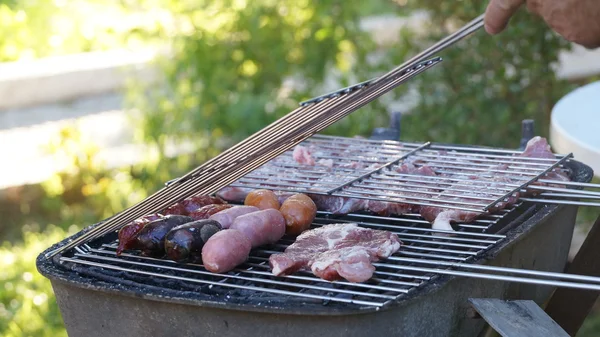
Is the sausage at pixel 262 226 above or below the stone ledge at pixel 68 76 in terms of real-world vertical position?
above

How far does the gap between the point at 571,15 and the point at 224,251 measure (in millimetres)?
1243

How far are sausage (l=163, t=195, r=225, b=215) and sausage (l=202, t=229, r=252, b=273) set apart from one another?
0.44 meters

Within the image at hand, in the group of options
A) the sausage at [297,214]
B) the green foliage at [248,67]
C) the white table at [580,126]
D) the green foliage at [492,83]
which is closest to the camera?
the sausage at [297,214]

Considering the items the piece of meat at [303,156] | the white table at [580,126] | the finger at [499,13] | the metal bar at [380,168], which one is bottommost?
the piece of meat at [303,156]

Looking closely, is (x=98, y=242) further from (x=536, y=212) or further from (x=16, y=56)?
(x=16, y=56)

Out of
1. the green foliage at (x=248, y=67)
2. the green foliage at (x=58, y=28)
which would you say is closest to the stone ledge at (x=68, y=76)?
the green foliage at (x=58, y=28)

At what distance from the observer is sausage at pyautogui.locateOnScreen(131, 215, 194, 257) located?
→ 215cm

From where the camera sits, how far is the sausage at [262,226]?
7.18 ft

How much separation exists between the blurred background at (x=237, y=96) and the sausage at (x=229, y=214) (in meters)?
2.48

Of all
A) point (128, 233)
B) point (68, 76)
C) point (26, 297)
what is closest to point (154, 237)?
point (128, 233)

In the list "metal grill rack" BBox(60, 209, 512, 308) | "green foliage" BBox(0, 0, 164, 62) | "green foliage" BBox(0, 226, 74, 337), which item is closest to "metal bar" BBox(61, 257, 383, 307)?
"metal grill rack" BBox(60, 209, 512, 308)

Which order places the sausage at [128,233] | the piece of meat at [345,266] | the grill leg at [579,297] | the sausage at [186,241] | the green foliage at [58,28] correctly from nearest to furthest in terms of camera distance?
1. the piece of meat at [345,266]
2. the sausage at [186,241]
3. the sausage at [128,233]
4. the grill leg at [579,297]
5. the green foliage at [58,28]

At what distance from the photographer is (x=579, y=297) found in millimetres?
2613

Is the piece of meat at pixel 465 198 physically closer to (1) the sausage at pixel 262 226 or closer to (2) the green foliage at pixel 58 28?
(1) the sausage at pixel 262 226
